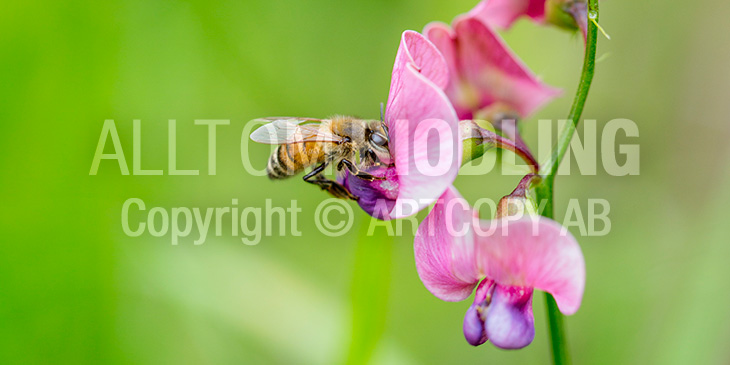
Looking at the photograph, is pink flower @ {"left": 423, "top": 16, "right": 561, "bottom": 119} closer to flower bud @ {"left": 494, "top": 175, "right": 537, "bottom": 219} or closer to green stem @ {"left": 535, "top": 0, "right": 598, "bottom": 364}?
green stem @ {"left": 535, "top": 0, "right": 598, "bottom": 364}

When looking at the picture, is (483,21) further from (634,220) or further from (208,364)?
(634,220)

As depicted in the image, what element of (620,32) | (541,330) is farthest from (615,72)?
(541,330)

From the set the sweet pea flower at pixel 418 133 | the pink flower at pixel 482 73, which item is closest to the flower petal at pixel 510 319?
the sweet pea flower at pixel 418 133

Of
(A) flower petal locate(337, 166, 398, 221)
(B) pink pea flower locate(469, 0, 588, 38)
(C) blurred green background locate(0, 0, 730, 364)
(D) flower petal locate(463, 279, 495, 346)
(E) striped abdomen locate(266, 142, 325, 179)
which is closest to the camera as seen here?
(D) flower petal locate(463, 279, 495, 346)

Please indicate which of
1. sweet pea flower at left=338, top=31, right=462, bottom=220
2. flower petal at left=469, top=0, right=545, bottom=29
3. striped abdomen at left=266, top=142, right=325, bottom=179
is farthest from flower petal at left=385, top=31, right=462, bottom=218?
flower petal at left=469, top=0, right=545, bottom=29

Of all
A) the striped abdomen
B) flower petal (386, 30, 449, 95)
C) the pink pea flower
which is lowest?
the striped abdomen

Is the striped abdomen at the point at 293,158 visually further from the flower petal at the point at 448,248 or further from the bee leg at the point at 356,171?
the flower petal at the point at 448,248
